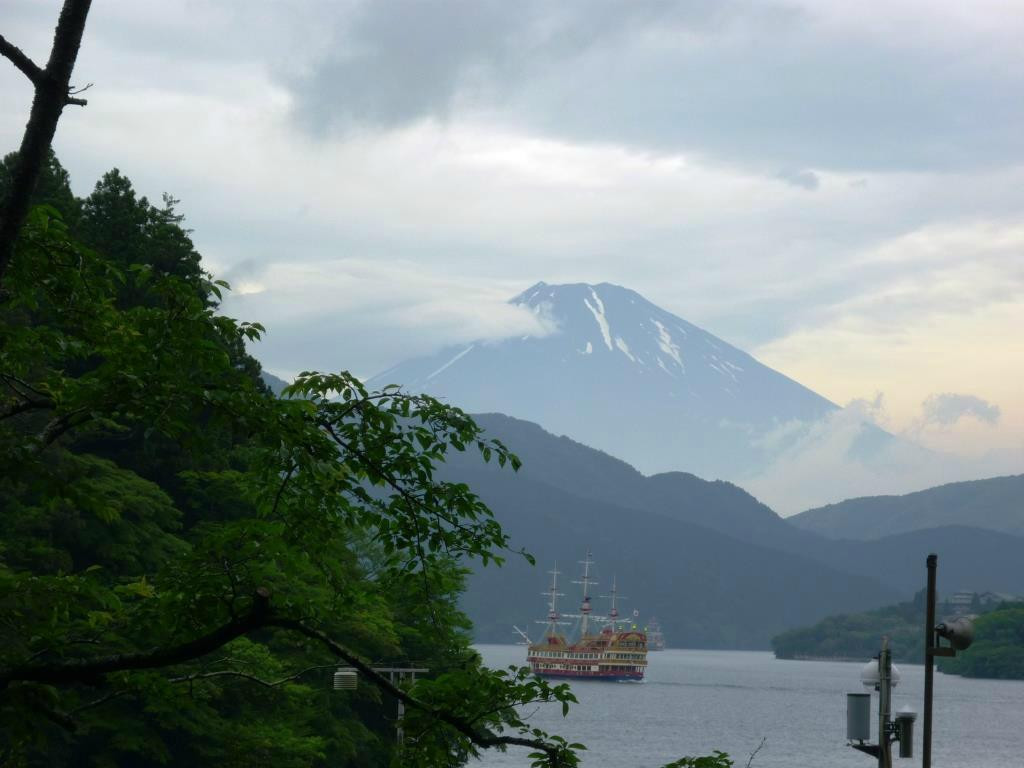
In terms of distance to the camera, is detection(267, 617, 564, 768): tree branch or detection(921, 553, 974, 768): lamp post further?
detection(921, 553, 974, 768): lamp post

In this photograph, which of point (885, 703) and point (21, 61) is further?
point (885, 703)

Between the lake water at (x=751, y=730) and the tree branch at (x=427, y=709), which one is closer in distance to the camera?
the tree branch at (x=427, y=709)

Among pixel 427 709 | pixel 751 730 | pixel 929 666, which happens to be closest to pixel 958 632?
pixel 929 666

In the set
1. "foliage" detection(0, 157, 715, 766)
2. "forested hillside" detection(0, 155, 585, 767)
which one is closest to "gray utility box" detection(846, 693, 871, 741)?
"foliage" detection(0, 157, 715, 766)

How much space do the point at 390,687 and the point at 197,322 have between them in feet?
9.51

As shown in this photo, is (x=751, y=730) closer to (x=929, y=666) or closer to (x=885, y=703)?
(x=885, y=703)

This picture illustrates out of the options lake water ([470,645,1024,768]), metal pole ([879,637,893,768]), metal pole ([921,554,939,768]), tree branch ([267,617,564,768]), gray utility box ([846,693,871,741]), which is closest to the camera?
tree branch ([267,617,564,768])

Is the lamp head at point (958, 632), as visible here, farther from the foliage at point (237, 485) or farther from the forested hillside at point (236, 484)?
the forested hillside at point (236, 484)

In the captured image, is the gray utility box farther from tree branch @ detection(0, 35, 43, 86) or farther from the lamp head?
tree branch @ detection(0, 35, 43, 86)

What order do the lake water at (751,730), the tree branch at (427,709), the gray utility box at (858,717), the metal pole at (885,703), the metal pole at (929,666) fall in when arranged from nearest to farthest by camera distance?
1. the tree branch at (427,709)
2. the metal pole at (929,666)
3. the metal pole at (885,703)
4. the gray utility box at (858,717)
5. the lake water at (751,730)

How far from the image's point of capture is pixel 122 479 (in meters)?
39.0

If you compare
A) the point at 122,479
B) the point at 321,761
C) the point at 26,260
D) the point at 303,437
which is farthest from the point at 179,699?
the point at 321,761

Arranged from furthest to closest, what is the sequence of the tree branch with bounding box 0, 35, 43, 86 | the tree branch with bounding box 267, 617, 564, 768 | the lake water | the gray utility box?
the lake water, the gray utility box, the tree branch with bounding box 267, 617, 564, 768, the tree branch with bounding box 0, 35, 43, 86

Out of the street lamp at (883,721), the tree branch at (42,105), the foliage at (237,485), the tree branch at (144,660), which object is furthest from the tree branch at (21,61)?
the street lamp at (883,721)
